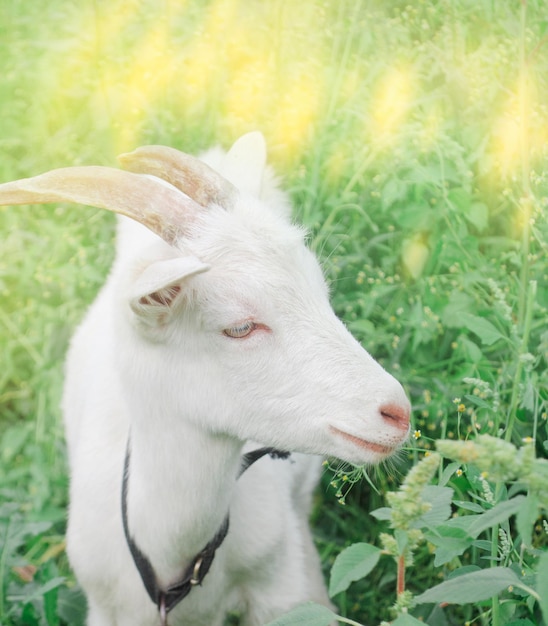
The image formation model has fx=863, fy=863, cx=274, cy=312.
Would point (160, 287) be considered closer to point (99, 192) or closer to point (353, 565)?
point (99, 192)

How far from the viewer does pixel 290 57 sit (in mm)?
4207

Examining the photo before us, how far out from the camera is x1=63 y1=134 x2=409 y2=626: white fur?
1.92 meters

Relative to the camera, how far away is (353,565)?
1.55 metres

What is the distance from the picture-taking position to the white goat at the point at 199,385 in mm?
1895

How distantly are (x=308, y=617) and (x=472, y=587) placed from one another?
0.97 ft

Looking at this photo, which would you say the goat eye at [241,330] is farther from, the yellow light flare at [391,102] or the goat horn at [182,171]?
the yellow light flare at [391,102]

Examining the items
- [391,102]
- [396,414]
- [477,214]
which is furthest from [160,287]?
[391,102]

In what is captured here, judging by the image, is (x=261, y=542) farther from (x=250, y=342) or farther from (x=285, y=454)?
(x=250, y=342)

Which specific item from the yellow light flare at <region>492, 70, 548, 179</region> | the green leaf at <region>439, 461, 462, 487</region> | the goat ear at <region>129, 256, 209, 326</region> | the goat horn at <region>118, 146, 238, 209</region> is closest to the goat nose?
the green leaf at <region>439, 461, 462, 487</region>

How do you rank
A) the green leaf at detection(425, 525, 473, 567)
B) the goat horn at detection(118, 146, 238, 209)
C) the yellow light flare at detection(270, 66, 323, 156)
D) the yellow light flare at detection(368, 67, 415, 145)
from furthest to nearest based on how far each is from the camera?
the yellow light flare at detection(270, 66, 323, 156) → the yellow light flare at detection(368, 67, 415, 145) → the goat horn at detection(118, 146, 238, 209) → the green leaf at detection(425, 525, 473, 567)

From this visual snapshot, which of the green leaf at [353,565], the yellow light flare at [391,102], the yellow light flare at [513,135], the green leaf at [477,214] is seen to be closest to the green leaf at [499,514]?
the green leaf at [353,565]

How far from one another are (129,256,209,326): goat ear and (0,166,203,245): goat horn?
0.12 meters

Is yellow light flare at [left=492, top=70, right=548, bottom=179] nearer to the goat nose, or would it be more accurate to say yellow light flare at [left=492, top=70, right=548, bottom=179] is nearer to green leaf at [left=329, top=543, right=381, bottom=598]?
the goat nose

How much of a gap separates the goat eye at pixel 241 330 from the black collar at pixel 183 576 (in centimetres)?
46
